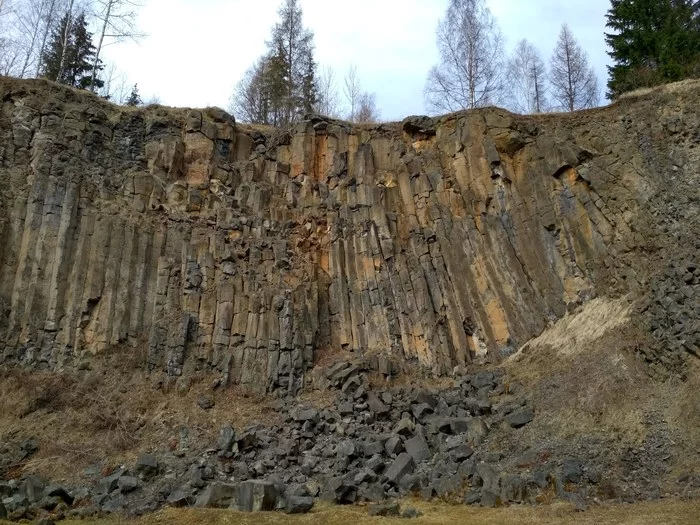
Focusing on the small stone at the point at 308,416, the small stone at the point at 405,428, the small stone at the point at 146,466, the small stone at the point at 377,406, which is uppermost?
the small stone at the point at 377,406

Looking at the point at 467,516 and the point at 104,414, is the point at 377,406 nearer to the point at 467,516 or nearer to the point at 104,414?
the point at 467,516

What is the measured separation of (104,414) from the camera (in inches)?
725

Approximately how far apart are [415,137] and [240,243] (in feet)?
30.7

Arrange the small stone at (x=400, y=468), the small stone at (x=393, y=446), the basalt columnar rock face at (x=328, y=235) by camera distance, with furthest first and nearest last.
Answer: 1. the basalt columnar rock face at (x=328, y=235)
2. the small stone at (x=393, y=446)
3. the small stone at (x=400, y=468)

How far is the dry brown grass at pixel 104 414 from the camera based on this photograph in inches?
666

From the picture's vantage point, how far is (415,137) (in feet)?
86.4

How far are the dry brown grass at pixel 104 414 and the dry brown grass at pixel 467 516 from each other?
510cm

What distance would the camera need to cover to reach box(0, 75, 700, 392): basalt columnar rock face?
20047 mm

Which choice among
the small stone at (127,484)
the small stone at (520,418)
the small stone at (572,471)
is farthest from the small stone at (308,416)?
the small stone at (572,471)

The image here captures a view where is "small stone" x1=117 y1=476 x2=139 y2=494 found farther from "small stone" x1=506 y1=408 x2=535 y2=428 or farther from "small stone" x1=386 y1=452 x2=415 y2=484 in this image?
"small stone" x1=506 y1=408 x2=535 y2=428

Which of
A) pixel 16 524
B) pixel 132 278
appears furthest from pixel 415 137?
pixel 16 524

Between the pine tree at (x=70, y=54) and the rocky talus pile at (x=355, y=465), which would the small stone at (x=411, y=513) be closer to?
the rocky talus pile at (x=355, y=465)

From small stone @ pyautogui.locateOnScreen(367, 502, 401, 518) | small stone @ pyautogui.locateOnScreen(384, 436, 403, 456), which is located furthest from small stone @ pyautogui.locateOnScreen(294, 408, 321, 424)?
small stone @ pyautogui.locateOnScreen(367, 502, 401, 518)

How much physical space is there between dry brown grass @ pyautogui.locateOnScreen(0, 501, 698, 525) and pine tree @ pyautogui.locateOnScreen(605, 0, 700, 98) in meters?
21.7
